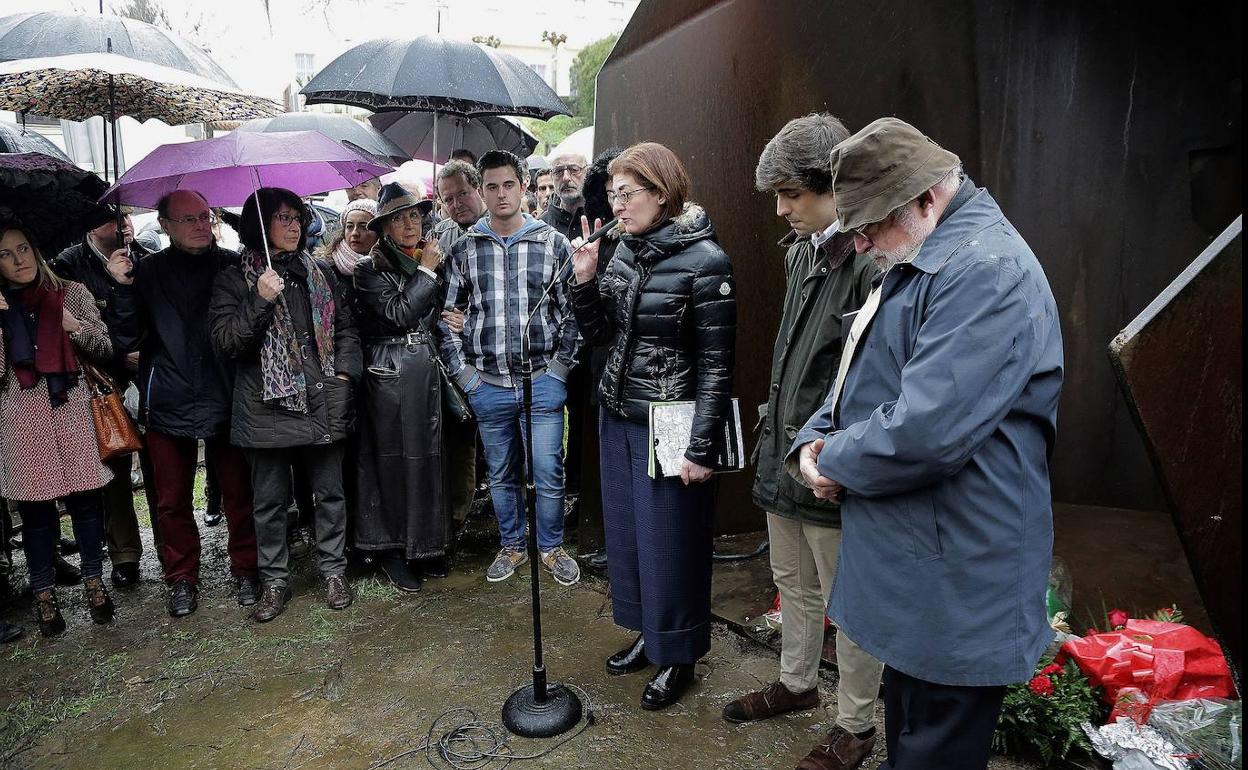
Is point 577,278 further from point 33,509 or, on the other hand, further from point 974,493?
point 33,509

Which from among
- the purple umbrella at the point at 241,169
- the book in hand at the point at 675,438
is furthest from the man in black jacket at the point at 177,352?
the book in hand at the point at 675,438

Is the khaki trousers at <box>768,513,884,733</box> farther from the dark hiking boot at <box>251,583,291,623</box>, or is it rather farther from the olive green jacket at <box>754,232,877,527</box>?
the dark hiking boot at <box>251,583,291,623</box>

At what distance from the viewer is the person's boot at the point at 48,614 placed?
3615 mm

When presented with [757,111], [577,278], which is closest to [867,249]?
[577,278]

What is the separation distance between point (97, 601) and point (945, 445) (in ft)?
12.9

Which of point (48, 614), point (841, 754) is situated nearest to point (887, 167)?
point (841, 754)

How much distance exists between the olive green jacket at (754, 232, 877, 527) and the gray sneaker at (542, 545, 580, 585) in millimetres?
1716

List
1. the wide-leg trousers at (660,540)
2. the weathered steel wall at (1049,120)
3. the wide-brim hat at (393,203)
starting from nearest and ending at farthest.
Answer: the wide-leg trousers at (660,540)
the weathered steel wall at (1049,120)
the wide-brim hat at (393,203)

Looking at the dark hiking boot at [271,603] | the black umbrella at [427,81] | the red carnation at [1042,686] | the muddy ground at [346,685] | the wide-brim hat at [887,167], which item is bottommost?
the muddy ground at [346,685]

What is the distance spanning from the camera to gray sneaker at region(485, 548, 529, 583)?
4059 mm

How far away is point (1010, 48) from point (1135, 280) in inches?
45.9

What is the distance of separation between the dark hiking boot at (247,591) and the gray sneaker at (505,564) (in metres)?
1.13

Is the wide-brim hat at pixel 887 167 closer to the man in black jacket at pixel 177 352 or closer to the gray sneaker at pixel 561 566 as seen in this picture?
the gray sneaker at pixel 561 566

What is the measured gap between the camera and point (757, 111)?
3668 millimetres
